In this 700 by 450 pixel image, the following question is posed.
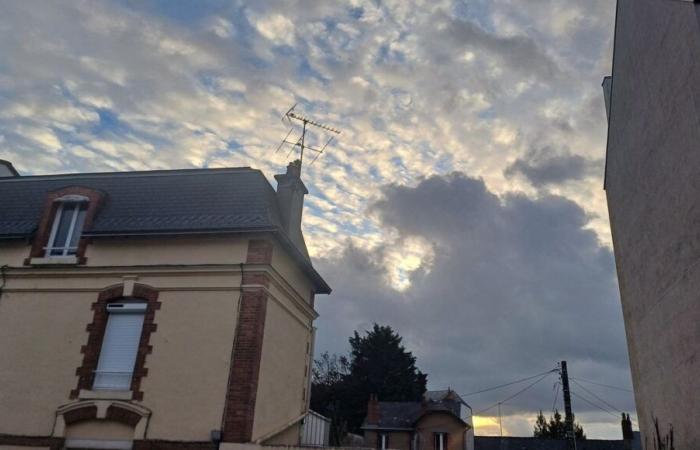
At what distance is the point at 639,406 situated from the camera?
15.5 meters

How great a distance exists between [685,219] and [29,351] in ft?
48.1

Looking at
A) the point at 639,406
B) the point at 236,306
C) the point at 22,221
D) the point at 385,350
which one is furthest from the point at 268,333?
the point at 385,350

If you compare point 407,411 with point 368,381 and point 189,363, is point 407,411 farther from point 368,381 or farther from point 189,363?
point 189,363

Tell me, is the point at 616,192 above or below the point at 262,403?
above

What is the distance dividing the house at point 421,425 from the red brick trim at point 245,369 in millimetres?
31403

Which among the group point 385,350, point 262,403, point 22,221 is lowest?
point 262,403

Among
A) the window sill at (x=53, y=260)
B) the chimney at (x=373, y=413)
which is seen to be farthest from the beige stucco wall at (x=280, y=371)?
the chimney at (x=373, y=413)

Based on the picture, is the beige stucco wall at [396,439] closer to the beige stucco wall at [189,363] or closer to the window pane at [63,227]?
the beige stucco wall at [189,363]

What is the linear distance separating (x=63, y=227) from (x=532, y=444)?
4476 cm

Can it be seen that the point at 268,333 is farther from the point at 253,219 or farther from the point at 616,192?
the point at 616,192

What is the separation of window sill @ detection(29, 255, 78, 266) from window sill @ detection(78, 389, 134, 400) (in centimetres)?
330

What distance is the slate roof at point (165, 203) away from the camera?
44.1 ft

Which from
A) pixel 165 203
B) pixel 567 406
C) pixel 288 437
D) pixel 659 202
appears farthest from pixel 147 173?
pixel 567 406

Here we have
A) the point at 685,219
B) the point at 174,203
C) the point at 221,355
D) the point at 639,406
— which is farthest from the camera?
the point at 639,406
